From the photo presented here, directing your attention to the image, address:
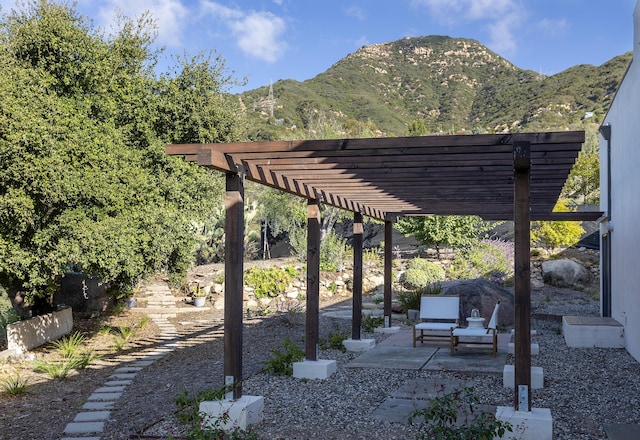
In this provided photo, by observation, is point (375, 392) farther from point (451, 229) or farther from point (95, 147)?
point (451, 229)

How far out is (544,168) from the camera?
5.66 meters

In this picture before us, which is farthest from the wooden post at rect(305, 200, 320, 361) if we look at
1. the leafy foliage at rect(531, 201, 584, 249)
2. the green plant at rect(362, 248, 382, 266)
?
the leafy foliage at rect(531, 201, 584, 249)

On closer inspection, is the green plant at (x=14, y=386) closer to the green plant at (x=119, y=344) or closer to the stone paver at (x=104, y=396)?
the stone paver at (x=104, y=396)

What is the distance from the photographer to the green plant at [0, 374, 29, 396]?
7.19 meters

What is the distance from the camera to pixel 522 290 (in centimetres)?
490

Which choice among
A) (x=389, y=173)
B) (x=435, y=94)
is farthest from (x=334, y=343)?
(x=435, y=94)

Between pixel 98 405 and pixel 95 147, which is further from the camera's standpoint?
pixel 95 147

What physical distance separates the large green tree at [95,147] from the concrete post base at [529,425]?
6281 millimetres

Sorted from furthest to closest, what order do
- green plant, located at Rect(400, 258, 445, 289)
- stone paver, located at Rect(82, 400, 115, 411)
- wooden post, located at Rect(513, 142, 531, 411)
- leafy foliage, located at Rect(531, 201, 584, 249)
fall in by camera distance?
leafy foliage, located at Rect(531, 201, 584, 249) → green plant, located at Rect(400, 258, 445, 289) → stone paver, located at Rect(82, 400, 115, 411) → wooden post, located at Rect(513, 142, 531, 411)

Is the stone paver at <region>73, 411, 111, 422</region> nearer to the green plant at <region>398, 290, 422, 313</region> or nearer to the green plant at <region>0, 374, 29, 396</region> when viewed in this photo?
the green plant at <region>0, 374, 29, 396</region>

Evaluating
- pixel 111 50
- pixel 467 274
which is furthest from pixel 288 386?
pixel 467 274

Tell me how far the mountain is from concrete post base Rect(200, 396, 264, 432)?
3031 centimetres

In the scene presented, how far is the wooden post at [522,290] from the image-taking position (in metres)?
4.84

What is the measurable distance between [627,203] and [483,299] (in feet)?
13.0
